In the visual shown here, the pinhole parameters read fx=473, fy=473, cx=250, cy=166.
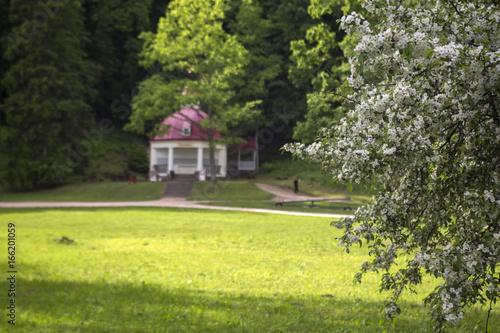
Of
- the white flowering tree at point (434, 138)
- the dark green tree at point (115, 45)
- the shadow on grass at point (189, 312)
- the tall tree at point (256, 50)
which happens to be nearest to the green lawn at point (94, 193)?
the tall tree at point (256, 50)

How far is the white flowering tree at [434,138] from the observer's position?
3.86 metres

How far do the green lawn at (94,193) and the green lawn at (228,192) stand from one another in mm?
2754

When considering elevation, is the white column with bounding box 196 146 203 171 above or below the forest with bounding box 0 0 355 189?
below

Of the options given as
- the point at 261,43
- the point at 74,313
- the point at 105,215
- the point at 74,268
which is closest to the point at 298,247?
the point at 74,268

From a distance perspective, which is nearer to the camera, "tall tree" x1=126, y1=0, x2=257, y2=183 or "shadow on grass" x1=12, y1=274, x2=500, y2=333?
"shadow on grass" x1=12, y1=274, x2=500, y2=333

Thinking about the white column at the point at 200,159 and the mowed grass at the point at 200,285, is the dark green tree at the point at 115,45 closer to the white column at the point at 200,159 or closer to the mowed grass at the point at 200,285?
the white column at the point at 200,159

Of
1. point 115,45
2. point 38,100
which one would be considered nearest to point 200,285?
point 38,100

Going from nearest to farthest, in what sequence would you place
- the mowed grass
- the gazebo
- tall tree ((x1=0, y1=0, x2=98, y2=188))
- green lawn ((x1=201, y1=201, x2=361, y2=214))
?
the mowed grass, green lawn ((x1=201, y1=201, x2=361, y2=214)), tall tree ((x1=0, y1=0, x2=98, y2=188)), the gazebo

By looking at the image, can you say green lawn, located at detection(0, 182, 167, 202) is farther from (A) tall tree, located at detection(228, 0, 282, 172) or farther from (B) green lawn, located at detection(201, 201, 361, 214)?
(A) tall tree, located at detection(228, 0, 282, 172)

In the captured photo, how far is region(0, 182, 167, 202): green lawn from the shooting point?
33.1m

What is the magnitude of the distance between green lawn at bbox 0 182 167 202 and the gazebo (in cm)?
565

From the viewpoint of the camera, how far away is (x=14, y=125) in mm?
37531

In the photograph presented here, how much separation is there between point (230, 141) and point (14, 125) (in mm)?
17378

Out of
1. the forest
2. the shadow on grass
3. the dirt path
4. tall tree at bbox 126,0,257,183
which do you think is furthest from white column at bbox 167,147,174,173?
the shadow on grass
